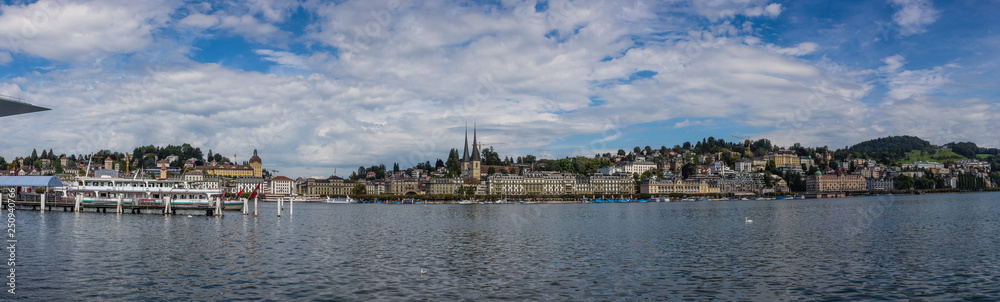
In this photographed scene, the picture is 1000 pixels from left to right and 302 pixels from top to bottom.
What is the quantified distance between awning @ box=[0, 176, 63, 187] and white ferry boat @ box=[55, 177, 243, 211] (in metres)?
3.85

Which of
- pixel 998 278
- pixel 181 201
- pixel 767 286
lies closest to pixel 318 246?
pixel 767 286

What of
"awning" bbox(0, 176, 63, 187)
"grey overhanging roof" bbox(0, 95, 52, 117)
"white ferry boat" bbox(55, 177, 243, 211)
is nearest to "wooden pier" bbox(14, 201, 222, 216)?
"white ferry boat" bbox(55, 177, 243, 211)

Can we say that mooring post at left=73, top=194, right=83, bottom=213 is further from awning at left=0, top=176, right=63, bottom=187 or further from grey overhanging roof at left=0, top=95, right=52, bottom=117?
grey overhanging roof at left=0, top=95, right=52, bottom=117

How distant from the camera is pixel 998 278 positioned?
2338 centimetres

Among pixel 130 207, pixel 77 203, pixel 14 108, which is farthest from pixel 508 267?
pixel 77 203

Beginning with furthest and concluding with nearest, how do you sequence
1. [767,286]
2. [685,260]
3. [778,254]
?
1. [778,254]
2. [685,260]
3. [767,286]

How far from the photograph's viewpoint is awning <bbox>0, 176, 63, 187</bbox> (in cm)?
8106

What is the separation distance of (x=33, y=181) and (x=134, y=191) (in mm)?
17419

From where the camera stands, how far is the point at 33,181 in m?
83.3

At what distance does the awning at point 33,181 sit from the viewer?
266 feet

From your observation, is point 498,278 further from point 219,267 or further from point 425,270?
point 219,267

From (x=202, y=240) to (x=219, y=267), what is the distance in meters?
13.5

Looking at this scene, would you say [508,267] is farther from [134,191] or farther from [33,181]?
[33,181]

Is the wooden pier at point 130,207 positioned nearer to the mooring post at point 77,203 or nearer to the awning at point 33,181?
the mooring post at point 77,203
